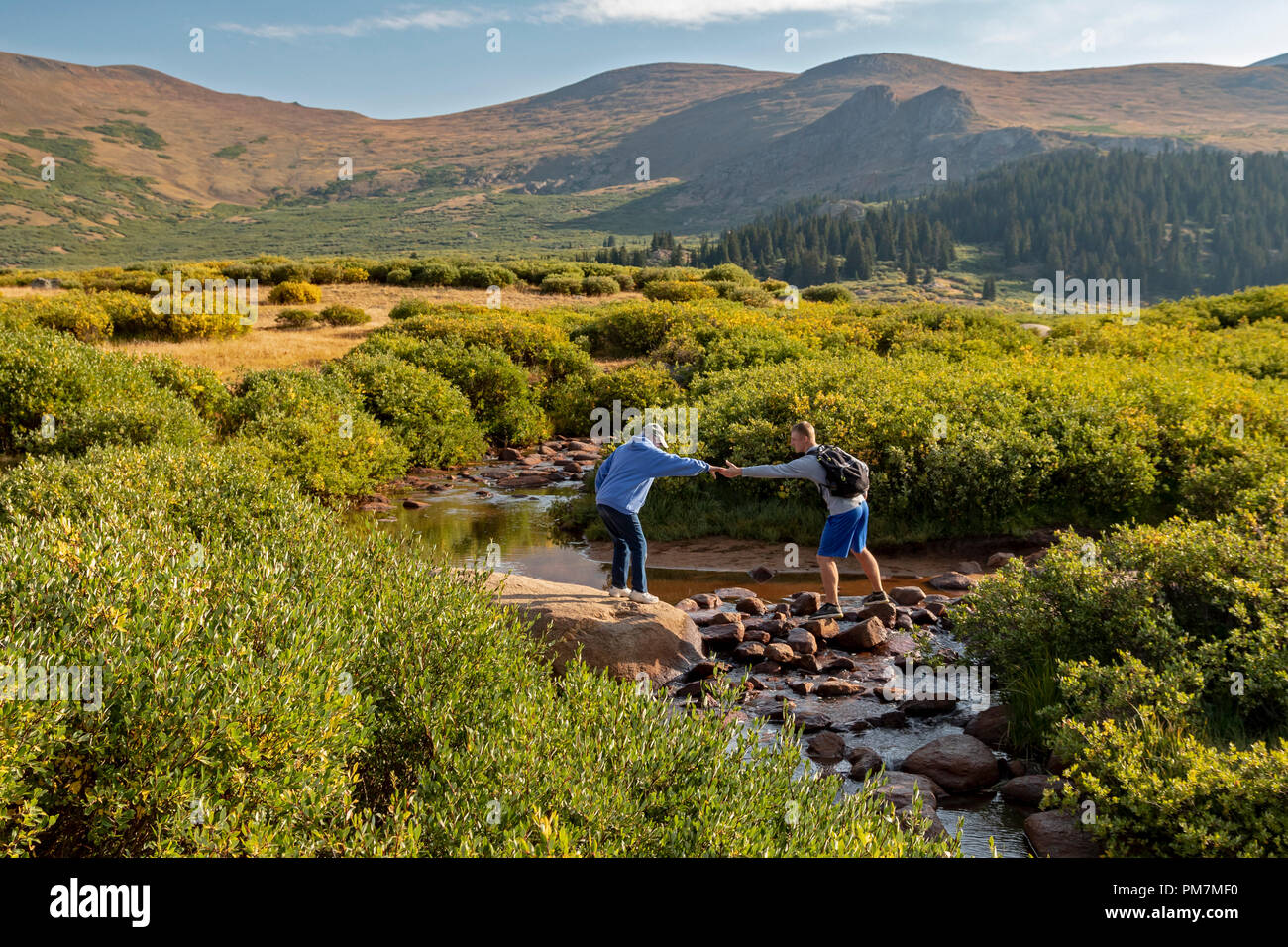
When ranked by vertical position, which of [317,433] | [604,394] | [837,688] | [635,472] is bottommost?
[837,688]

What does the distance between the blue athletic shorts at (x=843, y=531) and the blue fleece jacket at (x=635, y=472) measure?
2630mm

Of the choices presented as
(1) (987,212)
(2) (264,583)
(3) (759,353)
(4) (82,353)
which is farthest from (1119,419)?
(1) (987,212)

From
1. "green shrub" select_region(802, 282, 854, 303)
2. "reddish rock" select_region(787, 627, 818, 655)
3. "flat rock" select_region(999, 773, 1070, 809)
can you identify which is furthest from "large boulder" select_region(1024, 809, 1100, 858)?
"green shrub" select_region(802, 282, 854, 303)

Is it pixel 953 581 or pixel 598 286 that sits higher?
pixel 598 286

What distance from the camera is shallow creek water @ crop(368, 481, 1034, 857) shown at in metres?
7.69

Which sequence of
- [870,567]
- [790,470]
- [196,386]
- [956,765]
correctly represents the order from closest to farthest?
[956,765] < [790,470] < [870,567] < [196,386]

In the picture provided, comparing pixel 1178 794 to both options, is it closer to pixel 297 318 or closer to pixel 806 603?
pixel 806 603

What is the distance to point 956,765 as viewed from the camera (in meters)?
8.27

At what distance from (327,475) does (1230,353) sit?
25201 millimetres

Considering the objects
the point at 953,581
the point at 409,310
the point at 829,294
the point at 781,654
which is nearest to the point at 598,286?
the point at 409,310

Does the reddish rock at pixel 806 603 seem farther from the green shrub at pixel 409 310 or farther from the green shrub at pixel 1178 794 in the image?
the green shrub at pixel 409 310

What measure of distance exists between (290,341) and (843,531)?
27.3 m

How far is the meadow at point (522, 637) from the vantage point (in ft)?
16.1
